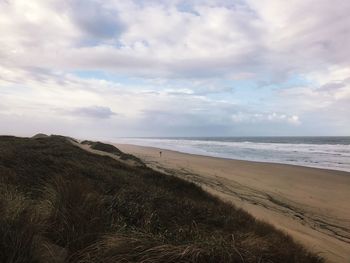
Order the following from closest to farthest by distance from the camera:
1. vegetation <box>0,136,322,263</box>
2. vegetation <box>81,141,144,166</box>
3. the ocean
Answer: vegetation <box>0,136,322,263</box>
vegetation <box>81,141,144,166</box>
the ocean

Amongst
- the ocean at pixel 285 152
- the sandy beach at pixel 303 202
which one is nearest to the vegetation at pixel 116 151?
the sandy beach at pixel 303 202

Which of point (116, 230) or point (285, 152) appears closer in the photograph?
point (116, 230)

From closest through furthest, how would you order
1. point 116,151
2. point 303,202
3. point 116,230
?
1. point 116,230
2. point 303,202
3. point 116,151

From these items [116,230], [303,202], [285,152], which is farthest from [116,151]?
[285,152]

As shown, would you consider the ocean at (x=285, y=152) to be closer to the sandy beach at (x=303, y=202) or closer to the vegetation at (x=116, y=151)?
the sandy beach at (x=303, y=202)

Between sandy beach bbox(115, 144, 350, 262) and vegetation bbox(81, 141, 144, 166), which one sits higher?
vegetation bbox(81, 141, 144, 166)

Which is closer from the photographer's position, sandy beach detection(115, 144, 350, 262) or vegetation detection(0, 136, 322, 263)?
vegetation detection(0, 136, 322, 263)

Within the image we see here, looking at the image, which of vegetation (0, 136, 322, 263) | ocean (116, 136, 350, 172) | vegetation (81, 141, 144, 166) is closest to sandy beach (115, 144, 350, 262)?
vegetation (0, 136, 322, 263)

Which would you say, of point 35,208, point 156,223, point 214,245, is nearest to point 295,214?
point 156,223

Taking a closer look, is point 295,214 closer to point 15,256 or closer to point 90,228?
point 90,228

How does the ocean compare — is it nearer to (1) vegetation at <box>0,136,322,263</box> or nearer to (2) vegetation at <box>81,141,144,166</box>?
(2) vegetation at <box>81,141,144,166</box>

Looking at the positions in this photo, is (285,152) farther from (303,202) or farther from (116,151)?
(303,202)

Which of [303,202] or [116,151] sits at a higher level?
[116,151]

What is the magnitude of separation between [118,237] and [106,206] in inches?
58.5
